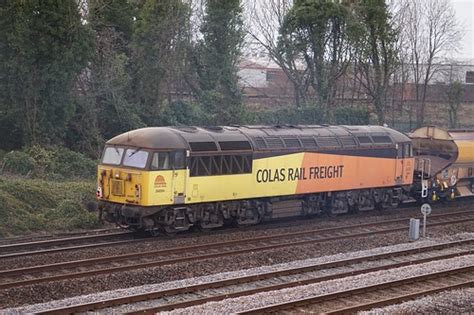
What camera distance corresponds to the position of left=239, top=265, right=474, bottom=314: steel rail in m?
14.8

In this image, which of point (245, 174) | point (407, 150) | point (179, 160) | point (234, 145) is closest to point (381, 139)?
point (407, 150)

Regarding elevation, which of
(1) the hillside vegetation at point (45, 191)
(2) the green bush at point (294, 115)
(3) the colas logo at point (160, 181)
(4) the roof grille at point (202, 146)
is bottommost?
(1) the hillside vegetation at point (45, 191)

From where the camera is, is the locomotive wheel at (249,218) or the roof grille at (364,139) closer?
the locomotive wheel at (249,218)

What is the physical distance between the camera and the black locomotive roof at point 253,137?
22.7 metres

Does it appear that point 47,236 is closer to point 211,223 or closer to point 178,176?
point 178,176

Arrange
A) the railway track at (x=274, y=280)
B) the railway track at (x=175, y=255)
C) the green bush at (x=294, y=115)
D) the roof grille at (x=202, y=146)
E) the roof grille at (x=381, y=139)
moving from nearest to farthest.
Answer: the railway track at (x=274, y=280) < the railway track at (x=175, y=255) < the roof grille at (x=202, y=146) < the roof grille at (x=381, y=139) < the green bush at (x=294, y=115)

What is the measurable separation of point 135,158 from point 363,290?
8.78 meters

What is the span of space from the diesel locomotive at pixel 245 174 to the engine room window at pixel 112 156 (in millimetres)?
32

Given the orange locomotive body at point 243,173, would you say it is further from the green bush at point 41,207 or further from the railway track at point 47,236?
the green bush at point 41,207

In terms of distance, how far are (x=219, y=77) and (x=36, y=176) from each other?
1423 centimetres

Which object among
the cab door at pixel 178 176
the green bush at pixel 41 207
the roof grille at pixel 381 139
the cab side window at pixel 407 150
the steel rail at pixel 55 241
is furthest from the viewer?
the cab side window at pixel 407 150

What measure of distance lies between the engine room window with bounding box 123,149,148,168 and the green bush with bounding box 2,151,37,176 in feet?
27.2

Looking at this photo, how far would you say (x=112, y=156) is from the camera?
23172mm

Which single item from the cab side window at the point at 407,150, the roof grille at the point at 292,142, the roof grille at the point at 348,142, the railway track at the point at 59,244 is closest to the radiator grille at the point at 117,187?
the railway track at the point at 59,244
